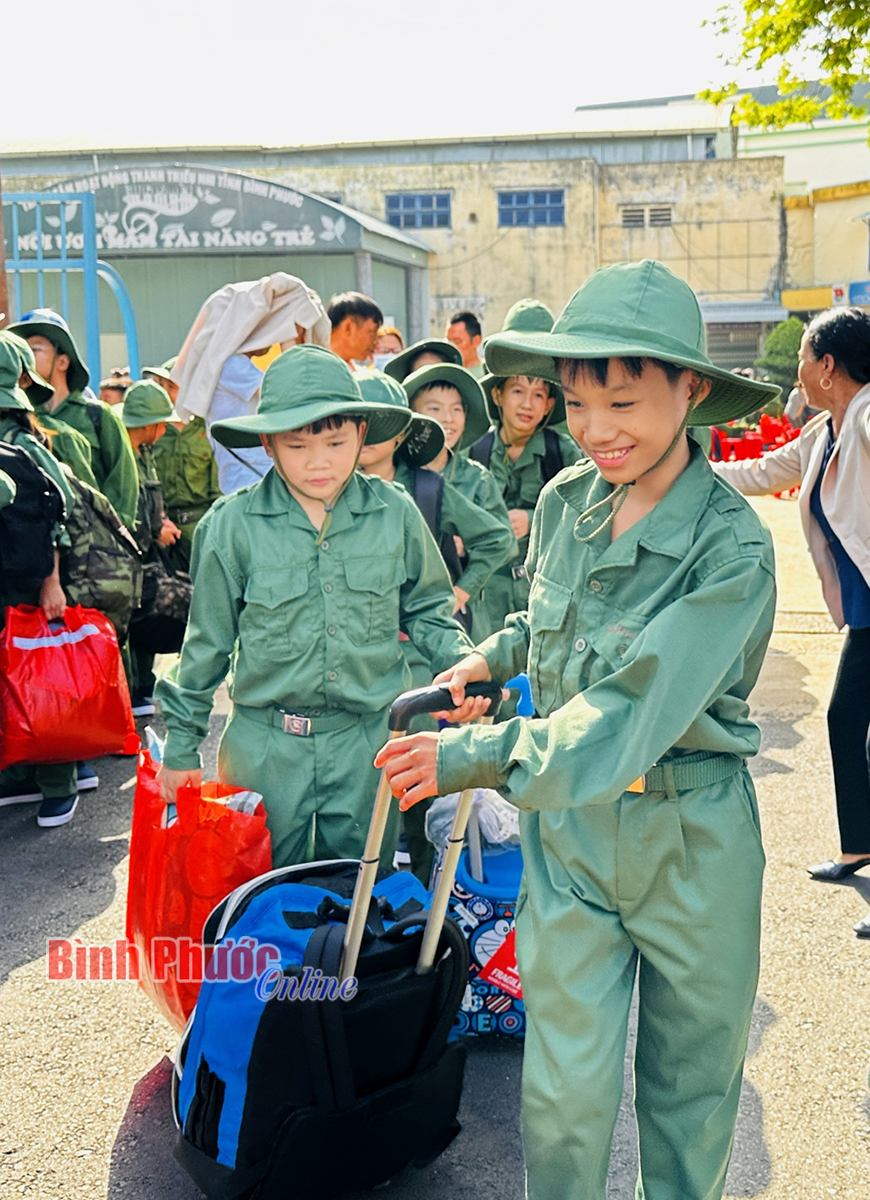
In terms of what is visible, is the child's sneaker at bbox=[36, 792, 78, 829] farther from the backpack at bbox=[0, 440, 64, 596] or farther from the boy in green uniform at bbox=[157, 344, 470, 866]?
the boy in green uniform at bbox=[157, 344, 470, 866]

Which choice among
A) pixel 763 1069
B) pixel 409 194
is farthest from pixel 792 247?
pixel 763 1069

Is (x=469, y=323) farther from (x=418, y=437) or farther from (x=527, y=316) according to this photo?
(x=418, y=437)

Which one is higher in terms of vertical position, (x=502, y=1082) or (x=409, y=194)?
(x=409, y=194)

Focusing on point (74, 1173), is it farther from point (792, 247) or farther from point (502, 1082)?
point (792, 247)

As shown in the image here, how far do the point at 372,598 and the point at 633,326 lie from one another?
137 cm

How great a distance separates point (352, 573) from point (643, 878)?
52.4 inches

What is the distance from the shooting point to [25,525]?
203 inches

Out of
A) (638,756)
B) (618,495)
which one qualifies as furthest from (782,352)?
(638,756)

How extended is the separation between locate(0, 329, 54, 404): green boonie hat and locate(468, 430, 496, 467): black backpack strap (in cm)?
198

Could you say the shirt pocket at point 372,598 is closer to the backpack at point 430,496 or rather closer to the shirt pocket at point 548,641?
the shirt pocket at point 548,641

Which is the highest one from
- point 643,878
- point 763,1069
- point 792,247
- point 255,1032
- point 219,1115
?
point 792,247

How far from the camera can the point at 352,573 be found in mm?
3287

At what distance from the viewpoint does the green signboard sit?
25.4 m

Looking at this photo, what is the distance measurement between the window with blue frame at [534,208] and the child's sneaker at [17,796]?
30208mm
